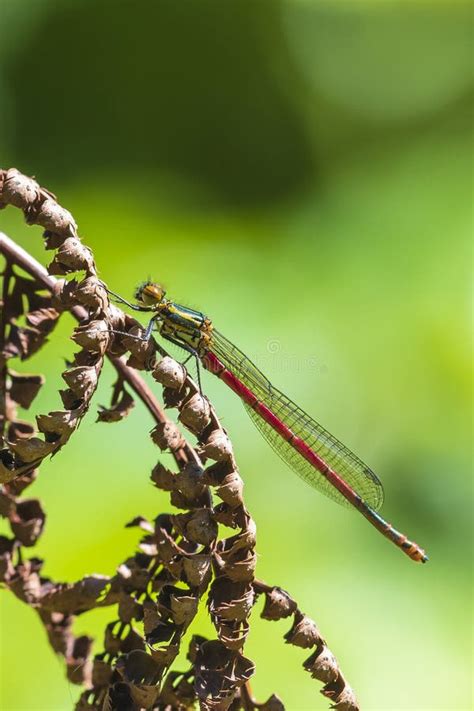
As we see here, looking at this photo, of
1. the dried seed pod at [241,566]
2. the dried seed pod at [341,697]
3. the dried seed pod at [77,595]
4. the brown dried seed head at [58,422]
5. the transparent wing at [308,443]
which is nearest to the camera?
the brown dried seed head at [58,422]

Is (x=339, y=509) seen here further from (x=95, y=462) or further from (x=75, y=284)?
(x=75, y=284)

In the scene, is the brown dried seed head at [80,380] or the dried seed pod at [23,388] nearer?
the brown dried seed head at [80,380]

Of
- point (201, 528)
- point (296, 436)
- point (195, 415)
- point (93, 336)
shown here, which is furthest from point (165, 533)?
point (296, 436)

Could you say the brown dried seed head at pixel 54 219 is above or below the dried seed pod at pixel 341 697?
above

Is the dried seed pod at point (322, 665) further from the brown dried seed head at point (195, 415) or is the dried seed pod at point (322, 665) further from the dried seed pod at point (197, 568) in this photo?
the brown dried seed head at point (195, 415)

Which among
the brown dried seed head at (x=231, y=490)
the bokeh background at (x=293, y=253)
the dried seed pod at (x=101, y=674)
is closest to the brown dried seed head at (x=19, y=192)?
the brown dried seed head at (x=231, y=490)

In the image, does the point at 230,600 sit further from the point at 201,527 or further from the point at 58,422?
the point at 58,422

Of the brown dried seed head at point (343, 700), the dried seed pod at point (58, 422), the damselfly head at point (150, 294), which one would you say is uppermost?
the damselfly head at point (150, 294)
